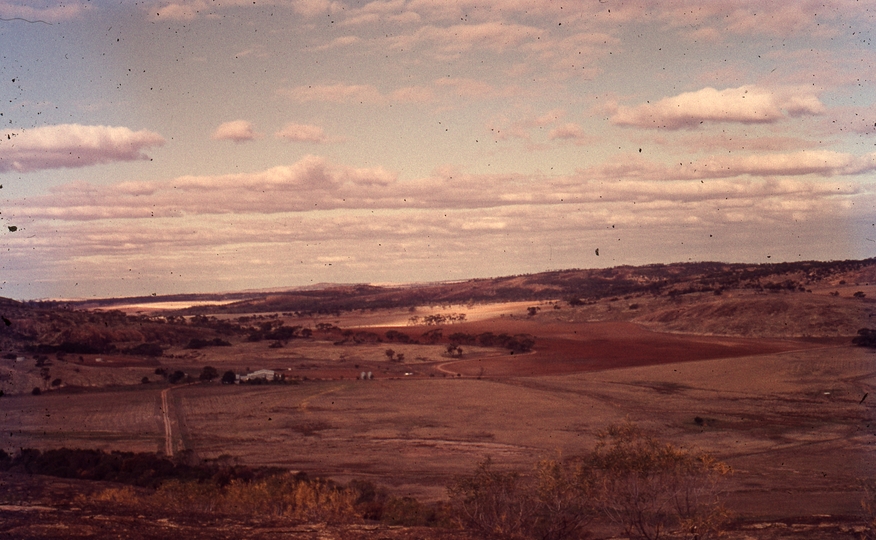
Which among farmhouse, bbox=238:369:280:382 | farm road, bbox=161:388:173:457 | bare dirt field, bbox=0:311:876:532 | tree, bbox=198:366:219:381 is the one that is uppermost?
tree, bbox=198:366:219:381

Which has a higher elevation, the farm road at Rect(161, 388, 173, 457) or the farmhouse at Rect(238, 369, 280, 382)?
the farmhouse at Rect(238, 369, 280, 382)

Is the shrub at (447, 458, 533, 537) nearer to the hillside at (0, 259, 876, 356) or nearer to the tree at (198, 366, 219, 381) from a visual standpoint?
the tree at (198, 366, 219, 381)

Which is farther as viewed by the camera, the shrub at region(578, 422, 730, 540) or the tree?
the tree

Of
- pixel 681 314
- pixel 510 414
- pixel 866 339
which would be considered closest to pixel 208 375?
pixel 510 414

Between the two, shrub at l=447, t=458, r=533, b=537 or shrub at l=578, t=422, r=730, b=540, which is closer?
shrub at l=447, t=458, r=533, b=537

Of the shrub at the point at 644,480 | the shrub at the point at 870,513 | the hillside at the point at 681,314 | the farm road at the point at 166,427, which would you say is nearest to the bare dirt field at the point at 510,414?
the farm road at the point at 166,427

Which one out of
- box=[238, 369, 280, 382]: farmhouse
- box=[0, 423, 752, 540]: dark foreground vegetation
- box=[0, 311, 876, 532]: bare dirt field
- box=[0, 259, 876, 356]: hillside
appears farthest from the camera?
box=[0, 259, 876, 356]: hillside

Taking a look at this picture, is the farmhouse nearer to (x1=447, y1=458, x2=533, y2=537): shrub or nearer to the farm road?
the farm road

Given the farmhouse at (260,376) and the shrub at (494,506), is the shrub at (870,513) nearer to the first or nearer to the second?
the shrub at (494,506)

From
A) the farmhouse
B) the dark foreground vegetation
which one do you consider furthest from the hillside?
the dark foreground vegetation

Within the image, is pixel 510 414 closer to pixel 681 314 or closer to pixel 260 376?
pixel 260 376

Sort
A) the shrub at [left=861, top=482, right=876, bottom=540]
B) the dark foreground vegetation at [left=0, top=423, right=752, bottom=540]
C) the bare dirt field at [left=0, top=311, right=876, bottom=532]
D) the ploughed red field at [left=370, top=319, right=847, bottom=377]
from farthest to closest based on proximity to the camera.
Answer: the ploughed red field at [left=370, top=319, right=847, bottom=377], the bare dirt field at [left=0, top=311, right=876, bottom=532], the shrub at [left=861, top=482, right=876, bottom=540], the dark foreground vegetation at [left=0, top=423, right=752, bottom=540]

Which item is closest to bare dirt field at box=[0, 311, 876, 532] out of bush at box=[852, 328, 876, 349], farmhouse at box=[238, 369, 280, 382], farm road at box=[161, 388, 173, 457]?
farm road at box=[161, 388, 173, 457]
